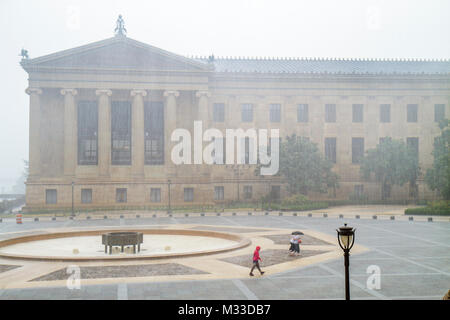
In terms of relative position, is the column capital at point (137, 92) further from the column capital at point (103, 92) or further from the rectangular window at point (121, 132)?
the rectangular window at point (121, 132)

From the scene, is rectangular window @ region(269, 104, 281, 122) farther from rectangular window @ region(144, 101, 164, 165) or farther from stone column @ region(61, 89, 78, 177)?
stone column @ region(61, 89, 78, 177)

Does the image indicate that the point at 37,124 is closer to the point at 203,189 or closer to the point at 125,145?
the point at 125,145

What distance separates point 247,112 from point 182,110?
9.29 meters

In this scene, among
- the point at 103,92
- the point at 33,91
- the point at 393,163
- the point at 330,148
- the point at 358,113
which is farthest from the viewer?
the point at 358,113

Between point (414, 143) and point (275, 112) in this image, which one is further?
point (414, 143)

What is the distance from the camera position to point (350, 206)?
57.8 m

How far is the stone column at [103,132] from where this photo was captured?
57.7 meters

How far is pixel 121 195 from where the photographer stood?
57781 mm

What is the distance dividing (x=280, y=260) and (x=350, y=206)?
37.6m

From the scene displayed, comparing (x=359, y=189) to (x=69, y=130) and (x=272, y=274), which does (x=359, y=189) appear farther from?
(x=272, y=274)

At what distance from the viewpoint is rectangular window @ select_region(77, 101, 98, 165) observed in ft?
196

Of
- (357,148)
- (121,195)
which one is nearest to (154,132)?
(121,195)

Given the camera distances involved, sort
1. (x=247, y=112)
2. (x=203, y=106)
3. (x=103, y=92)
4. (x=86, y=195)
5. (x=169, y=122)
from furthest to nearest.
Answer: (x=247, y=112) < (x=203, y=106) < (x=169, y=122) < (x=103, y=92) < (x=86, y=195)

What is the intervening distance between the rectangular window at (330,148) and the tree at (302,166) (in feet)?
23.1
